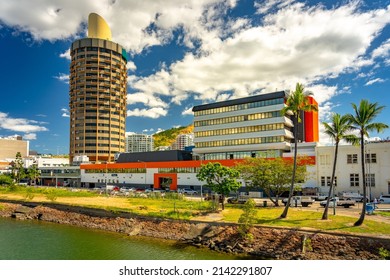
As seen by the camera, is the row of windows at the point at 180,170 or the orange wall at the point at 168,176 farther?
the orange wall at the point at 168,176

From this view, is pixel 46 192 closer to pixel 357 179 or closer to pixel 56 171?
pixel 56 171

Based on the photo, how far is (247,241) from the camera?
117 ft

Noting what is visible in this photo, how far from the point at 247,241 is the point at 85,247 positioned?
20581 millimetres

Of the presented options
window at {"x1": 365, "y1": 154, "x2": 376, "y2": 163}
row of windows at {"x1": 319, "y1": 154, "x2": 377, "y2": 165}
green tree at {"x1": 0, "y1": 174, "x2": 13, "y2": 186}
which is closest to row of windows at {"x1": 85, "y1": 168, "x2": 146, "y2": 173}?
green tree at {"x1": 0, "y1": 174, "x2": 13, "y2": 186}

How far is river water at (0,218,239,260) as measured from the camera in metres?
33.9

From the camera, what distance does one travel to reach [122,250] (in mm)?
36469

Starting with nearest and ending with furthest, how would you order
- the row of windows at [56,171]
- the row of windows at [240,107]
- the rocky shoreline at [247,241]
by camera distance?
the rocky shoreline at [247,241] < the row of windows at [240,107] < the row of windows at [56,171]

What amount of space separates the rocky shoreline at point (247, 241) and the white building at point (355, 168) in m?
36.4

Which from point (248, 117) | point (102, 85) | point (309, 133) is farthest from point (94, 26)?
point (309, 133)

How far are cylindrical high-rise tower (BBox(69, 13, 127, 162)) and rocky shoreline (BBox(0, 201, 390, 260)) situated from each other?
104 metres

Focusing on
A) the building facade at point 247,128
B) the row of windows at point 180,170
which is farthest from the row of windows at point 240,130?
the row of windows at point 180,170

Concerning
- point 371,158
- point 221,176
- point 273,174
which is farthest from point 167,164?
point 371,158

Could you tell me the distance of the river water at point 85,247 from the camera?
33875mm

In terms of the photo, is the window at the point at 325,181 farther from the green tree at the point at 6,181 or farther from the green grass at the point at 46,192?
the green tree at the point at 6,181
